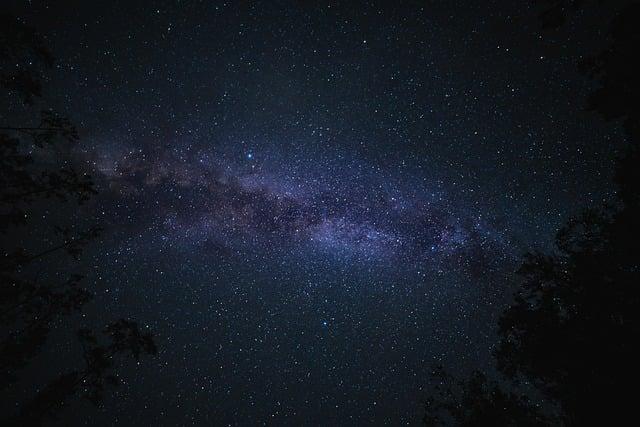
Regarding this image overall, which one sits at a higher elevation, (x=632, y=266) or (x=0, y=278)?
(x=632, y=266)

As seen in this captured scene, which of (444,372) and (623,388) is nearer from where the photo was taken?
(623,388)

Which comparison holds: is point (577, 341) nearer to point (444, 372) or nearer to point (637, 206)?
point (637, 206)

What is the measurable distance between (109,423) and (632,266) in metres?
186

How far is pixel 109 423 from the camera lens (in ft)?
429

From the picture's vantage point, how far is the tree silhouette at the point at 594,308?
12.2ft

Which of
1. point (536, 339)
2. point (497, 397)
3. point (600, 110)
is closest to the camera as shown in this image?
point (600, 110)

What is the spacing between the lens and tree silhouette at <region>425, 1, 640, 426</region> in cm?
371

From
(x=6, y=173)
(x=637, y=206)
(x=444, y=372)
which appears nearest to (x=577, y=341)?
(x=637, y=206)

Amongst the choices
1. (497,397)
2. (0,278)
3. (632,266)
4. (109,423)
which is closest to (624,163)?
(632,266)

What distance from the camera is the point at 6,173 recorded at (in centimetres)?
481

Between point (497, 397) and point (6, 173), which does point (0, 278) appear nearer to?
point (6, 173)

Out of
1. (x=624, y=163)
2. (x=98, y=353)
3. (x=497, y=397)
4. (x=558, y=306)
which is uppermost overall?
(x=624, y=163)

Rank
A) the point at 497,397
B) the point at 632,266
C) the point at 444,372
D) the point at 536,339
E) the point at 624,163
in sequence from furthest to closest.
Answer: the point at 444,372
the point at 497,397
the point at 536,339
the point at 632,266
the point at 624,163

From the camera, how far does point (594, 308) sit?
600 centimetres
